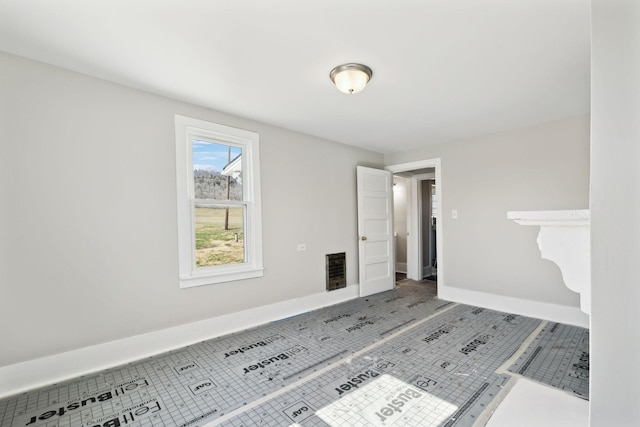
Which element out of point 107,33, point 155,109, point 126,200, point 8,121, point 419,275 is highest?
point 107,33

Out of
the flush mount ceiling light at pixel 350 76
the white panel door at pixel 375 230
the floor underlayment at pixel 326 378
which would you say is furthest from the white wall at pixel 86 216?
the white panel door at pixel 375 230

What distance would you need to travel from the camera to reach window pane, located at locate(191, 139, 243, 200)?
3.01 m

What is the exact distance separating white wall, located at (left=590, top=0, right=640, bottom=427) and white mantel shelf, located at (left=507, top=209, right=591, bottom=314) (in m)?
0.54

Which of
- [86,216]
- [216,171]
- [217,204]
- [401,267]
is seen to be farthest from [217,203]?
[401,267]

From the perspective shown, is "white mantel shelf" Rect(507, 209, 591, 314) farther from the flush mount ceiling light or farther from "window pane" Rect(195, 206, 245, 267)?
"window pane" Rect(195, 206, 245, 267)

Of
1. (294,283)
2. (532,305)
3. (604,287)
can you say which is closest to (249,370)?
(294,283)

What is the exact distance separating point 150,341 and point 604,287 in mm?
3078

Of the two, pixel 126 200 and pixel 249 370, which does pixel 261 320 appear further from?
pixel 126 200

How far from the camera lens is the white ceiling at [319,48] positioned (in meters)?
1.64

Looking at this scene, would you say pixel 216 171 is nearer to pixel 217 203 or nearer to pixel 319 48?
pixel 217 203

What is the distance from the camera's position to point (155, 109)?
2.68 m

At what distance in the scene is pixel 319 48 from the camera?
6.53ft

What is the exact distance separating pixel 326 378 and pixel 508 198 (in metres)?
3.25

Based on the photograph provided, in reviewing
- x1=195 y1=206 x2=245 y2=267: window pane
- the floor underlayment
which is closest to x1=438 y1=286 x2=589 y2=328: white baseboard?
the floor underlayment
